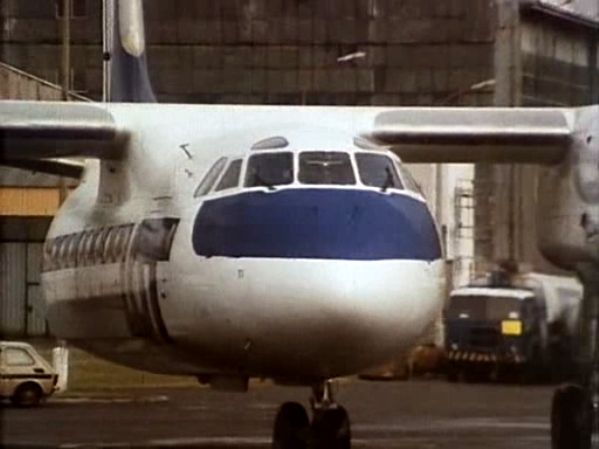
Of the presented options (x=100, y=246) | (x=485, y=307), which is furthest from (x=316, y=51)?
(x=485, y=307)

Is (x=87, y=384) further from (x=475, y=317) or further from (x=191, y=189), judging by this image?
(x=475, y=317)

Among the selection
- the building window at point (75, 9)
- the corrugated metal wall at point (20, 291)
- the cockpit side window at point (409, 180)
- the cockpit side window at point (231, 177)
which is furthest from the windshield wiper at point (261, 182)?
the building window at point (75, 9)

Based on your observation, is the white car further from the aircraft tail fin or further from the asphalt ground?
the aircraft tail fin

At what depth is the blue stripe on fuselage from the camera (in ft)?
29.4

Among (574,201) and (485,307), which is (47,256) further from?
(574,201)

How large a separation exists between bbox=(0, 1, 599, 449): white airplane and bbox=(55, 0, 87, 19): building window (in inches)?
23.2

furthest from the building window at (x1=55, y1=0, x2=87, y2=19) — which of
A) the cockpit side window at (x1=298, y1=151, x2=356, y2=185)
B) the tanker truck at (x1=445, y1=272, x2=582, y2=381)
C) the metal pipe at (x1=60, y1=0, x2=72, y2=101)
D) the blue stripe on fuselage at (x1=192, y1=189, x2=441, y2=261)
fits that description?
the tanker truck at (x1=445, y1=272, x2=582, y2=381)

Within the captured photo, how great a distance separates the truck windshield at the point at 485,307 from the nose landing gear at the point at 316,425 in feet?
3.28

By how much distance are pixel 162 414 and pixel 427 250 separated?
2.12 m

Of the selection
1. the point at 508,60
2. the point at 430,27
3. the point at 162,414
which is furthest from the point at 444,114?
the point at 162,414

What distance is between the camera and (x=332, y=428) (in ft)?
33.5

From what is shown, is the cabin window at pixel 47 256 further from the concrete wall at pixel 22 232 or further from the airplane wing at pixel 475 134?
the airplane wing at pixel 475 134

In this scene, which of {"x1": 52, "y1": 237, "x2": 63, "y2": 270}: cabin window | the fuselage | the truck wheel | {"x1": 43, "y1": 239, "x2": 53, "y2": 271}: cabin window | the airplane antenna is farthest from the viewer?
the airplane antenna

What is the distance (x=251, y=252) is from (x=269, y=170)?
0.61 m
